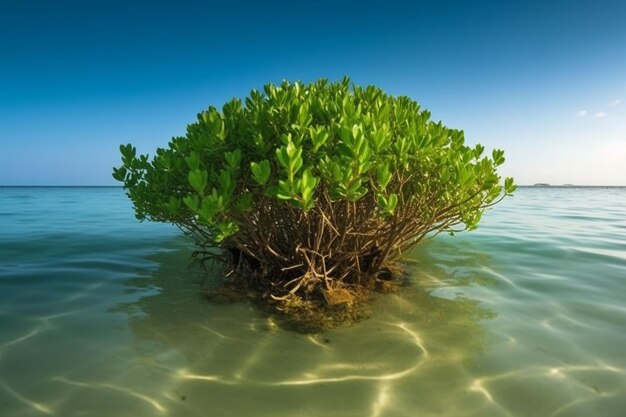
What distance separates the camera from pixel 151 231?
10.9 meters

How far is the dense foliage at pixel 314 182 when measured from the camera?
328 cm

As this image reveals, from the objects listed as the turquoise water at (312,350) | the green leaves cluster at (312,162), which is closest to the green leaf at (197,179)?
the green leaves cluster at (312,162)

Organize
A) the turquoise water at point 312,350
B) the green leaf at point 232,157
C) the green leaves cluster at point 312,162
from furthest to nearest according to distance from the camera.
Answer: the green leaf at point 232,157, the green leaves cluster at point 312,162, the turquoise water at point 312,350

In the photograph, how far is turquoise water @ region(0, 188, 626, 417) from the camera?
249cm

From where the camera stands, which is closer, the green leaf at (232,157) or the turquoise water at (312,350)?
the turquoise water at (312,350)

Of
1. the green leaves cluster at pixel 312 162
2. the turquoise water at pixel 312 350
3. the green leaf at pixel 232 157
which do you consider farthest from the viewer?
the green leaf at pixel 232 157

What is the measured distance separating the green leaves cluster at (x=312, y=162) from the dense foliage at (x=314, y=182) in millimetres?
14

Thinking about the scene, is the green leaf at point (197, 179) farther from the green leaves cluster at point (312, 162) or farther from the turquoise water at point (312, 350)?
A: the turquoise water at point (312, 350)

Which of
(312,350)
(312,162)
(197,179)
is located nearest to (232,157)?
(197,179)

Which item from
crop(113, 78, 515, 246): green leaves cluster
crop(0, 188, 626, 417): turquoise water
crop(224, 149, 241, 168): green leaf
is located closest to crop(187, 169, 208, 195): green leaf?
crop(113, 78, 515, 246): green leaves cluster

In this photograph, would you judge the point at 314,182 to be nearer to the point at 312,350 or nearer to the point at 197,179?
the point at 197,179

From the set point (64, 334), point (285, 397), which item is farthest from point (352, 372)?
point (64, 334)

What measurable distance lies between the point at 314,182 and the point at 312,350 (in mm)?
1449

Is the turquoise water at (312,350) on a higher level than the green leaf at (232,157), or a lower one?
lower
